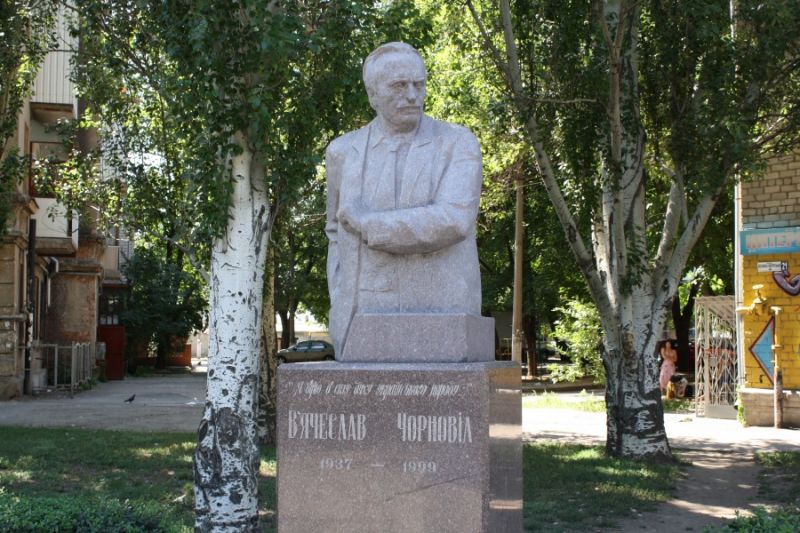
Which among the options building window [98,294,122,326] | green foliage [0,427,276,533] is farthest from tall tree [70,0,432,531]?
building window [98,294,122,326]

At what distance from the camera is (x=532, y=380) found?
111 feet

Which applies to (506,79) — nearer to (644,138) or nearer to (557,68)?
(557,68)

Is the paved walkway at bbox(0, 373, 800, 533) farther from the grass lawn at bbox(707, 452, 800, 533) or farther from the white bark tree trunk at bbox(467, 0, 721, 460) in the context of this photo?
the white bark tree trunk at bbox(467, 0, 721, 460)

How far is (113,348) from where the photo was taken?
36.1 meters

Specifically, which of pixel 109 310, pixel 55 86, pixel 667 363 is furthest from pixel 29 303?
pixel 109 310

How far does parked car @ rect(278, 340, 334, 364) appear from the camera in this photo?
139ft

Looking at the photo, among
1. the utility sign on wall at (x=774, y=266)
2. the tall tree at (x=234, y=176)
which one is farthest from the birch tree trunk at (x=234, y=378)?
the utility sign on wall at (x=774, y=266)

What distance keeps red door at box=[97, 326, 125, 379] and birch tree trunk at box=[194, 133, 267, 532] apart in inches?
1117

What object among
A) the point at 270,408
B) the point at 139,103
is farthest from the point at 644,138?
the point at 139,103

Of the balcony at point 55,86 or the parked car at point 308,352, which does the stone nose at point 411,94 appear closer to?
the balcony at point 55,86

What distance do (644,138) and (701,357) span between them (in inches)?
368

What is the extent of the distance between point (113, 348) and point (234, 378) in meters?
29.0

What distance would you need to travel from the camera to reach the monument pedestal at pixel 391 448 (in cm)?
466

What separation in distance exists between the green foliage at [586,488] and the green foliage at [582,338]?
461 inches
